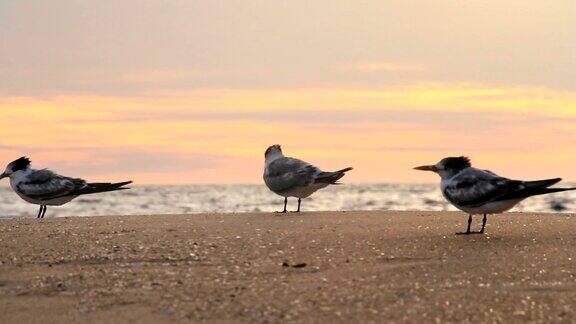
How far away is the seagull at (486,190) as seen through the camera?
10898mm

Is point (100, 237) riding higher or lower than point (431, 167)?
lower

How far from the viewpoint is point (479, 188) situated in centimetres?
1116

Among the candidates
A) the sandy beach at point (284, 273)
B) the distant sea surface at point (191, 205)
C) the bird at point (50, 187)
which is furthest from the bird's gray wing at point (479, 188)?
the distant sea surface at point (191, 205)

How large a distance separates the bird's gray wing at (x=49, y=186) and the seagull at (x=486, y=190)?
26.1ft

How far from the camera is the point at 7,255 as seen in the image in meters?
9.48

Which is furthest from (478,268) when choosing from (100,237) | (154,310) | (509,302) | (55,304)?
(100,237)

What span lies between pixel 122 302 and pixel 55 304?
54 cm

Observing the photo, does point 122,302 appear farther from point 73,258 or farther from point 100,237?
point 100,237

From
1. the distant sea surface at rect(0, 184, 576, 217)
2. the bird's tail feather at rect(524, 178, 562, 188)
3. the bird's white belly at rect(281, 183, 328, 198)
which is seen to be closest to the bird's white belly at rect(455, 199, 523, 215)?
the bird's tail feather at rect(524, 178, 562, 188)

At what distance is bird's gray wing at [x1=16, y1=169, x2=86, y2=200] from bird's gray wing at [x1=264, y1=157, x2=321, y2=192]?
3.56 meters

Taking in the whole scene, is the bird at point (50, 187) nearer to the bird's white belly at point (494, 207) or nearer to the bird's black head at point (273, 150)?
the bird's black head at point (273, 150)

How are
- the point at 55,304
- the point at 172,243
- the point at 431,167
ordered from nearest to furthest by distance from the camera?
the point at 55,304 → the point at 172,243 → the point at 431,167

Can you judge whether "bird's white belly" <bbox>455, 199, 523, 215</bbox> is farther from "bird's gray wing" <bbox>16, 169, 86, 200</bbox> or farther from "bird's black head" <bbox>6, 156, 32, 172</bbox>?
"bird's black head" <bbox>6, 156, 32, 172</bbox>

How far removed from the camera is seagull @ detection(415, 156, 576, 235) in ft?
35.8
